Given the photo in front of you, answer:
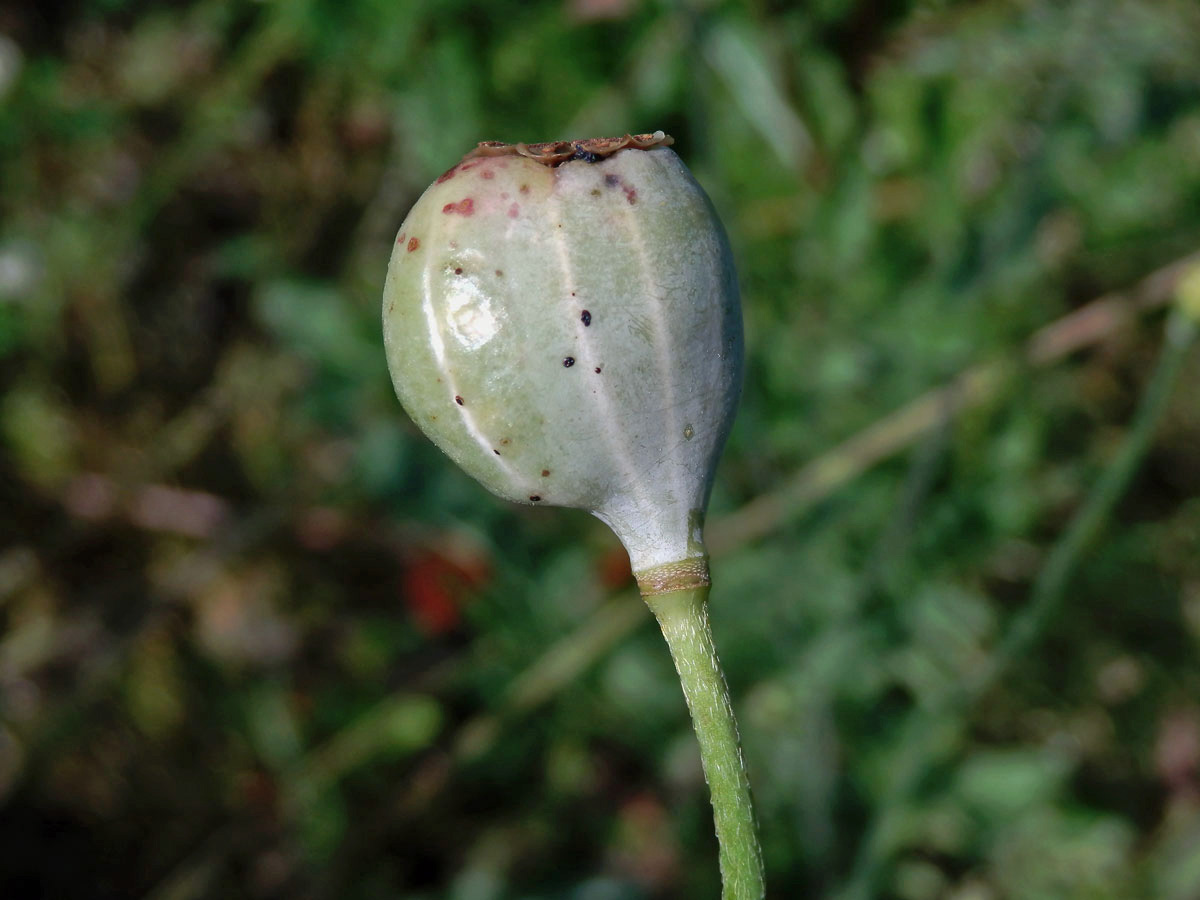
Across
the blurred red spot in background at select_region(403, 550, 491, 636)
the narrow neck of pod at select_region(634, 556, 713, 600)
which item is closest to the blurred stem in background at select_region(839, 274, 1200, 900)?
the blurred red spot in background at select_region(403, 550, 491, 636)

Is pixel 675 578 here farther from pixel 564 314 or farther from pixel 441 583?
pixel 441 583

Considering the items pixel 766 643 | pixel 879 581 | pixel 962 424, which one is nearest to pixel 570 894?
pixel 766 643

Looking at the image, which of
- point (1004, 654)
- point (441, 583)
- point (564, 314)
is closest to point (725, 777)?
point (564, 314)

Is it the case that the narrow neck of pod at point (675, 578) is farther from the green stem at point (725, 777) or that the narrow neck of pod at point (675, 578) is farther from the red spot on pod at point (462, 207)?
the red spot on pod at point (462, 207)

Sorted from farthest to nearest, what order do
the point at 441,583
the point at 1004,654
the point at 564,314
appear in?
the point at 441,583 → the point at 1004,654 → the point at 564,314

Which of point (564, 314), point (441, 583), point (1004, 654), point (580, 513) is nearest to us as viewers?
point (564, 314)
